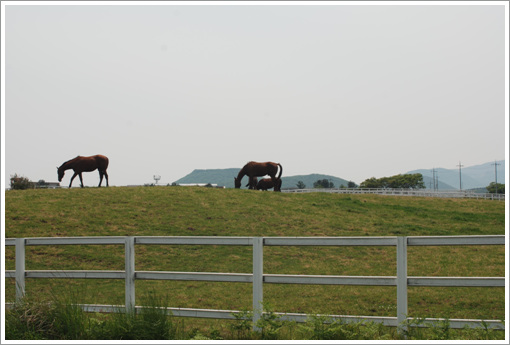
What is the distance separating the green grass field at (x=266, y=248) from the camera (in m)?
12.2

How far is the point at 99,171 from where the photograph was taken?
1209 inches

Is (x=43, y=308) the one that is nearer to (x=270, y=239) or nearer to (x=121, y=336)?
(x=121, y=336)

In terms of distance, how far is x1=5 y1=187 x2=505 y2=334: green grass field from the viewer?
481 inches

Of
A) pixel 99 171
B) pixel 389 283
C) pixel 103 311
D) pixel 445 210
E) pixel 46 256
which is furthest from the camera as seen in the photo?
pixel 99 171

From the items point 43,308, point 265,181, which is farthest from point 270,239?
point 265,181

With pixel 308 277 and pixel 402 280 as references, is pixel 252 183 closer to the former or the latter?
pixel 308 277

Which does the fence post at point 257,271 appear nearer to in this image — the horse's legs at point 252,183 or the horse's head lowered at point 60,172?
the horse's head lowered at point 60,172

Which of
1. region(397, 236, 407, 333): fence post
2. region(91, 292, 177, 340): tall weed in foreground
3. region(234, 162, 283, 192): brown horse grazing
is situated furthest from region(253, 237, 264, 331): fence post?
region(234, 162, 283, 192): brown horse grazing

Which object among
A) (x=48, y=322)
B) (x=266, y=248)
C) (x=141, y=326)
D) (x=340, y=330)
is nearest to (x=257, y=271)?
(x=340, y=330)

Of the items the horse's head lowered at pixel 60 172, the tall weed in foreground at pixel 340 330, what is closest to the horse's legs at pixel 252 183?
the horse's head lowered at pixel 60 172

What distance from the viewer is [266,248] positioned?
758 inches

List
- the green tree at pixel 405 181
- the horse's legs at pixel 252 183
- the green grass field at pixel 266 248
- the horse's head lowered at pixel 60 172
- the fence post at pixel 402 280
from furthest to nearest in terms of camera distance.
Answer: the green tree at pixel 405 181 → the horse's legs at pixel 252 183 → the horse's head lowered at pixel 60 172 → the green grass field at pixel 266 248 → the fence post at pixel 402 280

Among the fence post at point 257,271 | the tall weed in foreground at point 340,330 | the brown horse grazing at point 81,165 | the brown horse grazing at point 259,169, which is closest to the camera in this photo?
the tall weed in foreground at point 340,330

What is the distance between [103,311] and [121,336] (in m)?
1.13
